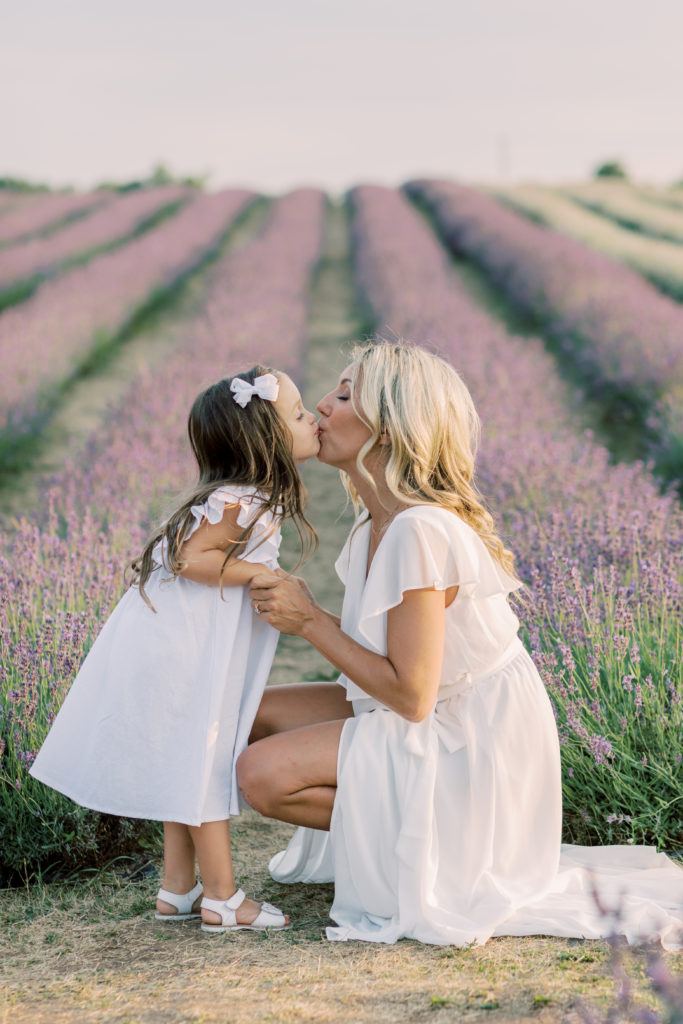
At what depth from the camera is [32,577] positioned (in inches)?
128

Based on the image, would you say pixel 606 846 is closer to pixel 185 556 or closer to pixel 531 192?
pixel 185 556

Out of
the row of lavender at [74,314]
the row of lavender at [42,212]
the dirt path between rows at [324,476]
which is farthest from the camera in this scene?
the row of lavender at [42,212]

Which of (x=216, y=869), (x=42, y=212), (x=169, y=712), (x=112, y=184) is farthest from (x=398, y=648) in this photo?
(x=112, y=184)

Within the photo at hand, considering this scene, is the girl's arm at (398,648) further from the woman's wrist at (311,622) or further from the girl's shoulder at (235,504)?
the girl's shoulder at (235,504)

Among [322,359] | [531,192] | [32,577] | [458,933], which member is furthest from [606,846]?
[531,192]

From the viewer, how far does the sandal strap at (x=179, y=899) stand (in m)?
2.47

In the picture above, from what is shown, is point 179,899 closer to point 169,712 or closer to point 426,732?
point 169,712

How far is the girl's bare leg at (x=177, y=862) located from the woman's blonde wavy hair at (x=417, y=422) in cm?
94

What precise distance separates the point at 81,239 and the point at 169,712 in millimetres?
14739

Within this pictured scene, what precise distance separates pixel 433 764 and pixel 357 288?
11140mm

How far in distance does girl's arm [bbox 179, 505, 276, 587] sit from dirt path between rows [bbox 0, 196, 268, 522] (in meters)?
3.10

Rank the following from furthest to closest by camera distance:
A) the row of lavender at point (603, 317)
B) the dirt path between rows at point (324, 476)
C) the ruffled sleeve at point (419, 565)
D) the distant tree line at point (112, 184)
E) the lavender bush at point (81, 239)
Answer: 1. the distant tree line at point (112, 184)
2. the lavender bush at point (81, 239)
3. the row of lavender at point (603, 317)
4. the dirt path between rows at point (324, 476)
5. the ruffled sleeve at point (419, 565)

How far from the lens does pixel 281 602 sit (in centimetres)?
236

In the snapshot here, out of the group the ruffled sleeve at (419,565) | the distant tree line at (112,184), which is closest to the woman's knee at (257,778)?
the ruffled sleeve at (419,565)
